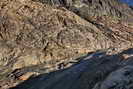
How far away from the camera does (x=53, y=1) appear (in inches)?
1703

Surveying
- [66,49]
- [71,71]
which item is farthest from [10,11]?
[71,71]

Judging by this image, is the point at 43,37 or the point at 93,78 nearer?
the point at 93,78

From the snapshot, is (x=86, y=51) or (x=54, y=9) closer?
(x=86, y=51)

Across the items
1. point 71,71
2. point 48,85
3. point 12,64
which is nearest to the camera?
point 48,85

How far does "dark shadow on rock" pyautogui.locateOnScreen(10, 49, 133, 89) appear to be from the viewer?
38.4 ft

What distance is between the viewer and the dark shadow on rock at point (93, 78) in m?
11.7

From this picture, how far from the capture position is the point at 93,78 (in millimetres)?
14336

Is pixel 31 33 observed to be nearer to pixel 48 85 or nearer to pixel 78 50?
pixel 78 50

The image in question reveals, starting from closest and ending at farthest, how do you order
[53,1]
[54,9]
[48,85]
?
[48,85] < [54,9] < [53,1]

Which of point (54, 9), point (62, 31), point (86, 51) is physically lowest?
point (86, 51)

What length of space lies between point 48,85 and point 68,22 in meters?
18.5

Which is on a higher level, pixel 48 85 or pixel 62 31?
→ pixel 62 31

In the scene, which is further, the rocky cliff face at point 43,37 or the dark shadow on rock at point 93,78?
the rocky cliff face at point 43,37

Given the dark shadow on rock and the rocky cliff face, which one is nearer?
the dark shadow on rock
